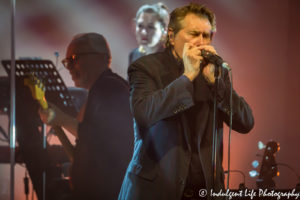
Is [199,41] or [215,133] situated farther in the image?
[199,41]

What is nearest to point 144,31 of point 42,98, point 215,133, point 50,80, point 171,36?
point 50,80

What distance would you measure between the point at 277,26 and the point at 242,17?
1.17 feet

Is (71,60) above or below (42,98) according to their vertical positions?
above

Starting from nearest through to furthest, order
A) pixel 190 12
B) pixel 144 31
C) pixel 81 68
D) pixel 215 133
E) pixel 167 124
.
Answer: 1. pixel 215 133
2. pixel 167 124
3. pixel 190 12
4. pixel 81 68
5. pixel 144 31

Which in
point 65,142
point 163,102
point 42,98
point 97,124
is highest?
point 163,102

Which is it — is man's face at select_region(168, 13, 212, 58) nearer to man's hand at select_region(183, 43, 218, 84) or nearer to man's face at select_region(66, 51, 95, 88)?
man's hand at select_region(183, 43, 218, 84)

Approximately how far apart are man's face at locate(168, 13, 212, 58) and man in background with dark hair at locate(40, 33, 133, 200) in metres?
1.14

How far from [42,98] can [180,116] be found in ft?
5.40

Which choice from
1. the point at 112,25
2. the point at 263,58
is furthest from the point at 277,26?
the point at 112,25

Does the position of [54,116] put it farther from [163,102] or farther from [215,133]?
[215,133]

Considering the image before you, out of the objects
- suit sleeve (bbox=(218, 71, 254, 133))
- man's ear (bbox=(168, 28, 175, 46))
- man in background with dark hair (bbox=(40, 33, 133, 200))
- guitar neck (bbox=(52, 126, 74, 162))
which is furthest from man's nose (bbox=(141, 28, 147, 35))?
suit sleeve (bbox=(218, 71, 254, 133))

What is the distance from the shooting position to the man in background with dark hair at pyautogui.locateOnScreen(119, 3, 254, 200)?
1691mm

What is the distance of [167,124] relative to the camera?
1.76m

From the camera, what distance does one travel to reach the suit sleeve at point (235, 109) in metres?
1.79
